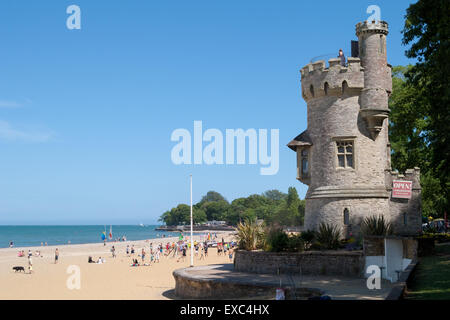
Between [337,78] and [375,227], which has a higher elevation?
[337,78]

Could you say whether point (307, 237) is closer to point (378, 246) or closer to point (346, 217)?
point (346, 217)

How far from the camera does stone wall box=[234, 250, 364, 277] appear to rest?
18.8 meters

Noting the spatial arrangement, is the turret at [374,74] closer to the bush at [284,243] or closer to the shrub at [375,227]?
the shrub at [375,227]

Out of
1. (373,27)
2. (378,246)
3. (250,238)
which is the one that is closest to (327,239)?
(378,246)

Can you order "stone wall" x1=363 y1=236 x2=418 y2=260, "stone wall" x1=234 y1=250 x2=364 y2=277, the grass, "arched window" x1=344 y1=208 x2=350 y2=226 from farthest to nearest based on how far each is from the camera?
"arched window" x1=344 y1=208 x2=350 y2=226 < "stone wall" x1=234 y1=250 x2=364 y2=277 < "stone wall" x1=363 y1=236 x2=418 y2=260 < the grass

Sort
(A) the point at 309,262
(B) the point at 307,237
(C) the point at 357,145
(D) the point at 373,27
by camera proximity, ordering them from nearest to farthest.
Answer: (A) the point at 309,262
(B) the point at 307,237
(C) the point at 357,145
(D) the point at 373,27

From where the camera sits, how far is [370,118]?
77.4ft

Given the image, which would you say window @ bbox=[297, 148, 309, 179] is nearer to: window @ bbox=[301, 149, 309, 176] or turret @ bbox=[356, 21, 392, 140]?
window @ bbox=[301, 149, 309, 176]

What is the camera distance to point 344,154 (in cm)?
2375

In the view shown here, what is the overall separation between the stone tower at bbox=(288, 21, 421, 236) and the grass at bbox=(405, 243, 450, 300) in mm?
3419

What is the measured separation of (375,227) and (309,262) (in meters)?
3.94

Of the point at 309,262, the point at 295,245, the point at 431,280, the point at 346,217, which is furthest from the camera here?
the point at 346,217

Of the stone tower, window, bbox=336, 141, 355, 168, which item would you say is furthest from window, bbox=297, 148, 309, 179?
window, bbox=336, 141, 355, 168
